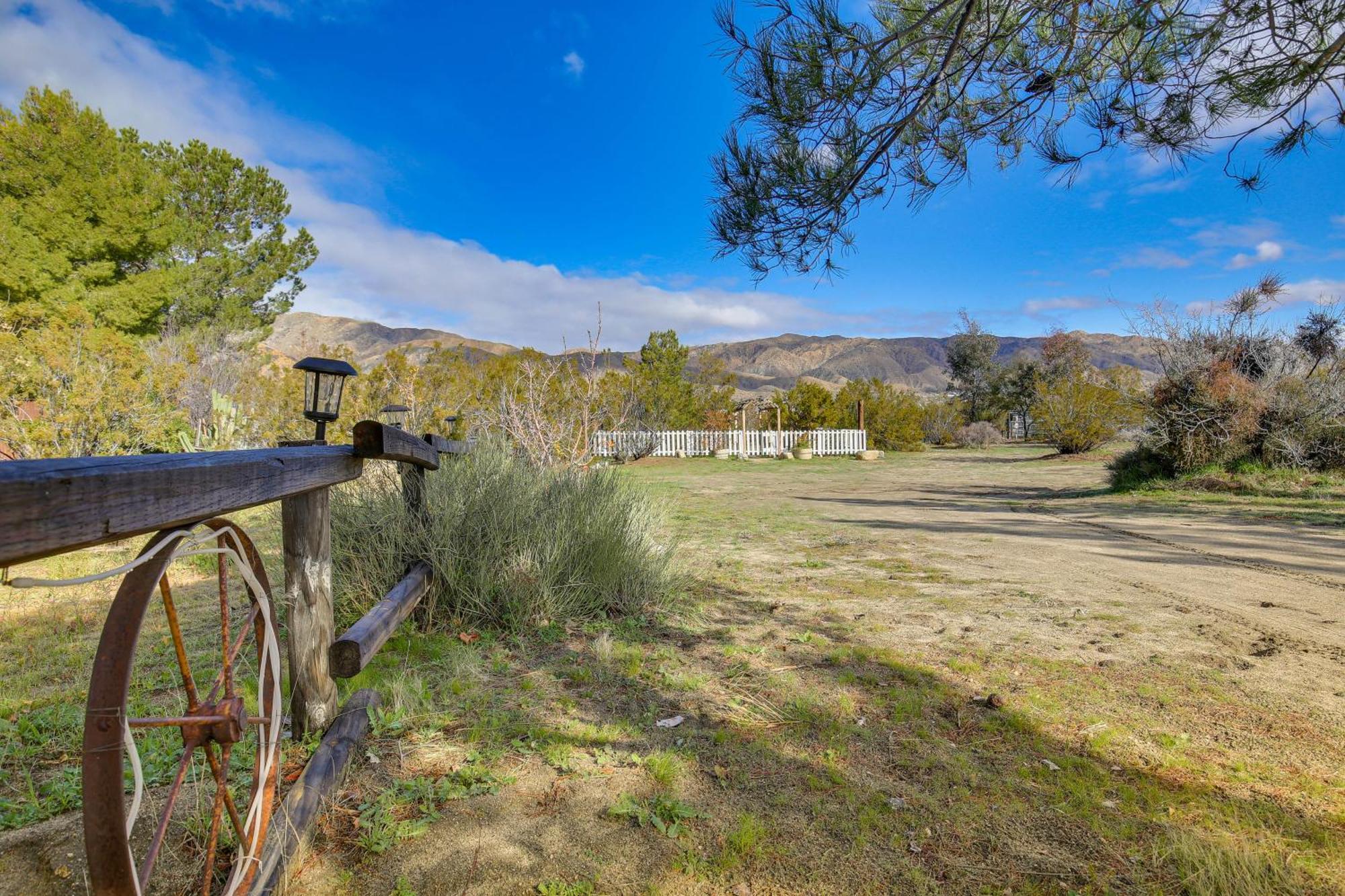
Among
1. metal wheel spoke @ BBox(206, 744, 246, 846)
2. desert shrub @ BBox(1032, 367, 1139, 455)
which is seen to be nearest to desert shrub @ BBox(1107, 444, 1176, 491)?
desert shrub @ BBox(1032, 367, 1139, 455)

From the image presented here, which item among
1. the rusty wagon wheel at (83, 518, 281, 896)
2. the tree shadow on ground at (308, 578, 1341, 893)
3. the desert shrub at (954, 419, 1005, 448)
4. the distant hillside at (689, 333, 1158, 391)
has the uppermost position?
the distant hillside at (689, 333, 1158, 391)

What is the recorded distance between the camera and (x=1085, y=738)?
89.4 inches

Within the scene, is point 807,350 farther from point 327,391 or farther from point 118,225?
point 327,391

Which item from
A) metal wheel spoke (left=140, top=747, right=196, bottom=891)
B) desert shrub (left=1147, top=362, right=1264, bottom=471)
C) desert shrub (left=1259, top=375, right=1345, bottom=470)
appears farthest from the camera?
desert shrub (left=1147, top=362, right=1264, bottom=471)

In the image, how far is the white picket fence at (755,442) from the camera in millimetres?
22875

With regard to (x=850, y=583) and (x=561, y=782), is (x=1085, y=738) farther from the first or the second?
(x=850, y=583)

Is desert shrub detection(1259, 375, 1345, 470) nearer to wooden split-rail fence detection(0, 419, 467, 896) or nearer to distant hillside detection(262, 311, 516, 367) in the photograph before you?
wooden split-rail fence detection(0, 419, 467, 896)

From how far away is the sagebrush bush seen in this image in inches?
140

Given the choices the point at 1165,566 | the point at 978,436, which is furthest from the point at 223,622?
the point at 978,436

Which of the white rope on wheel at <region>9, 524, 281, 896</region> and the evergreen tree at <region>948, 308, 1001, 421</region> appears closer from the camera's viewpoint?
the white rope on wheel at <region>9, 524, 281, 896</region>

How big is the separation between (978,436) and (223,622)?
28.2 metres

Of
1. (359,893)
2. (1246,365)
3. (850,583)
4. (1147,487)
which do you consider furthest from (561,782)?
(1246,365)

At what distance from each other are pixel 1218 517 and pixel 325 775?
29.2 ft

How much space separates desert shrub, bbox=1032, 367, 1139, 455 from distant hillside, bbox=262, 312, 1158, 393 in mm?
65333
